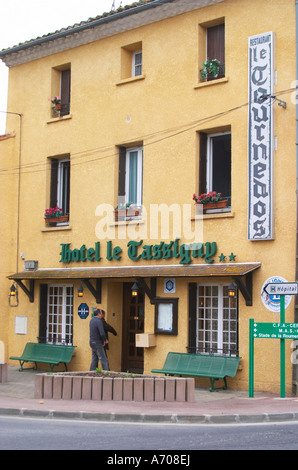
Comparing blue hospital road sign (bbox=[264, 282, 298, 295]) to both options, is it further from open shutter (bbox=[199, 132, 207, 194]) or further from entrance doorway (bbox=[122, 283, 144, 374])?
entrance doorway (bbox=[122, 283, 144, 374])

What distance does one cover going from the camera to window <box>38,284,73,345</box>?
17.7 m

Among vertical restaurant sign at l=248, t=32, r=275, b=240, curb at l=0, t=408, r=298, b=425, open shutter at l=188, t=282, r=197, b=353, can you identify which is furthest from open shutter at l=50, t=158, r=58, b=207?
curb at l=0, t=408, r=298, b=425

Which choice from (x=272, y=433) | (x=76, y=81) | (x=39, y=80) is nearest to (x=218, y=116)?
(x=76, y=81)

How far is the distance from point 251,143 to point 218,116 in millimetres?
1217

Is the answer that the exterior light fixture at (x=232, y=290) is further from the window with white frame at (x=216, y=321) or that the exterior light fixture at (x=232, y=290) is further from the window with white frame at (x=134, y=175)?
the window with white frame at (x=134, y=175)

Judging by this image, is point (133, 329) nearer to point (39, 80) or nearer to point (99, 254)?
point (99, 254)

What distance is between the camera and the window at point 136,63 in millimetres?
17062

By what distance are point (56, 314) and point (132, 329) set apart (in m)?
2.44

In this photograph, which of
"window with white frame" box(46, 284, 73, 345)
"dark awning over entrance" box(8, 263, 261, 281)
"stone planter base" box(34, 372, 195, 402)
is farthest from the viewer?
"window with white frame" box(46, 284, 73, 345)

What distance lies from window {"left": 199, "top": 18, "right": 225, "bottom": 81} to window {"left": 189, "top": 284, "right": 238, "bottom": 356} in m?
4.96

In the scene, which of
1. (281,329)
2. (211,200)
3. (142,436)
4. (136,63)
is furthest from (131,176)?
(142,436)

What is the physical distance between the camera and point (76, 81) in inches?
707

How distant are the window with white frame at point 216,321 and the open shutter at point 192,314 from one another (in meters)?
0.08

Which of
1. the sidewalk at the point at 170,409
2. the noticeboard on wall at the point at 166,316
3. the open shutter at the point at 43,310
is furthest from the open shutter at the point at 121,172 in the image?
the sidewalk at the point at 170,409
